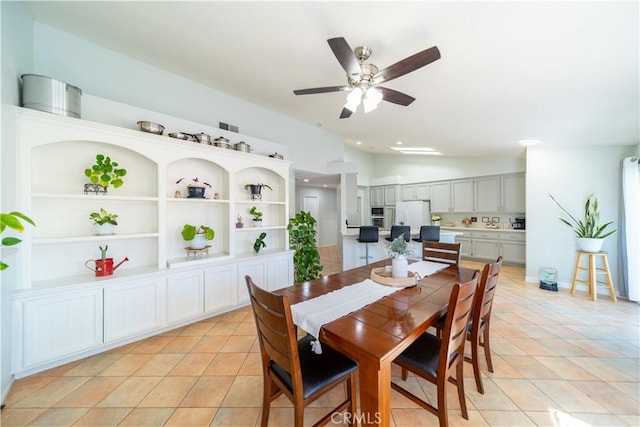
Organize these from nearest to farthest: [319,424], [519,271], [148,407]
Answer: [319,424], [148,407], [519,271]

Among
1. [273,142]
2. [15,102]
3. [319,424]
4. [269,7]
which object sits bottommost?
[319,424]

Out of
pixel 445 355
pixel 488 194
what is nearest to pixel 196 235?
pixel 445 355

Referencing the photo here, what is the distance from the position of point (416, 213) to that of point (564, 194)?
3.31 m

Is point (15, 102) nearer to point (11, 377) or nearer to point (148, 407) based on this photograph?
point (11, 377)

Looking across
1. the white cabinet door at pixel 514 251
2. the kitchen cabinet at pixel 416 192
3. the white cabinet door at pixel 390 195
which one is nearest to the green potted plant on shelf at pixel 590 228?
the white cabinet door at pixel 514 251

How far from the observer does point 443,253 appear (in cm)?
267

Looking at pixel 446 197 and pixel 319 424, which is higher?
pixel 446 197

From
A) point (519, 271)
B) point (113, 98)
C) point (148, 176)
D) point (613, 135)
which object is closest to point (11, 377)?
point (148, 176)

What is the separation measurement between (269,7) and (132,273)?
275 centimetres

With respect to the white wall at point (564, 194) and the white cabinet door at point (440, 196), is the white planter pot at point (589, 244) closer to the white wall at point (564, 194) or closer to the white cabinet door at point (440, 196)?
the white wall at point (564, 194)

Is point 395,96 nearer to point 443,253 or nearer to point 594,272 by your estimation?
point 443,253

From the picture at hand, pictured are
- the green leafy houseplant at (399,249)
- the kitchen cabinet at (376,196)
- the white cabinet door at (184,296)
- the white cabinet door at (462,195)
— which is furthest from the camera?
the kitchen cabinet at (376,196)

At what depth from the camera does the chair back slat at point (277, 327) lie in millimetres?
1115

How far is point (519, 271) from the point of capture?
4.95 metres
